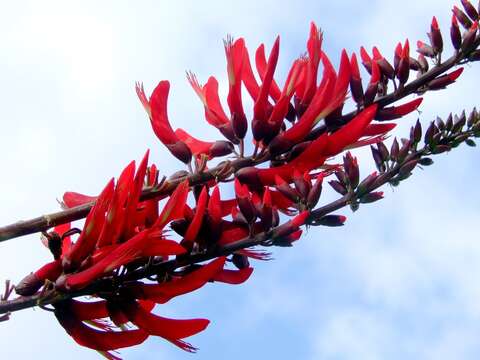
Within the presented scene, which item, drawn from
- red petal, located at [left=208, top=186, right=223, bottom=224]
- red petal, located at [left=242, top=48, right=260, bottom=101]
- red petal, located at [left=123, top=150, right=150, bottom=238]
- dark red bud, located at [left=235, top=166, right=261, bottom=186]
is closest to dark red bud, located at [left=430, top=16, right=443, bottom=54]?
red petal, located at [left=242, top=48, right=260, bottom=101]

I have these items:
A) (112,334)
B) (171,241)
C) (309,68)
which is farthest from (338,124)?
(112,334)

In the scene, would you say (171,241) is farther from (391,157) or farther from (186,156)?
(391,157)

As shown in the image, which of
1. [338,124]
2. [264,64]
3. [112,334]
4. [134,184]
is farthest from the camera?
[264,64]

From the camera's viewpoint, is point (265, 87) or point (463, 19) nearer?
point (265, 87)

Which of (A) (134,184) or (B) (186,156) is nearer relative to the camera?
(A) (134,184)

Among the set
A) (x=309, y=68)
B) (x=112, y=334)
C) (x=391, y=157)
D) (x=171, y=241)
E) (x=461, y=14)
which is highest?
(x=461, y=14)

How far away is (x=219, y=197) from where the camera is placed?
56.0 inches

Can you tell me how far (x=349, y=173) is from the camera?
57.4 inches

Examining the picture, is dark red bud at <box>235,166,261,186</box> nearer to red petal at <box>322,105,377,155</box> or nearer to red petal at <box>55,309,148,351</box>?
red petal at <box>322,105,377,155</box>

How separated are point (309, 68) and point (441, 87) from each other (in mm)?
286

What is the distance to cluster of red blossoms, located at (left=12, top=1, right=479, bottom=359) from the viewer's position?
53.0 inches

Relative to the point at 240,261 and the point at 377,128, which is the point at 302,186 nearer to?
the point at 240,261

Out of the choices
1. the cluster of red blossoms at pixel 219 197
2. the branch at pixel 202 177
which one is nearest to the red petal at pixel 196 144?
the cluster of red blossoms at pixel 219 197

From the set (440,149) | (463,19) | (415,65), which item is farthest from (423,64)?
(440,149)
